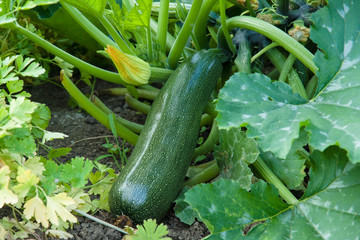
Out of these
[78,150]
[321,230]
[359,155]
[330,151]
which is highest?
[359,155]

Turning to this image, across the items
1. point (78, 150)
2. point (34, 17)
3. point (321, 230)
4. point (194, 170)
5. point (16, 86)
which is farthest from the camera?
point (34, 17)

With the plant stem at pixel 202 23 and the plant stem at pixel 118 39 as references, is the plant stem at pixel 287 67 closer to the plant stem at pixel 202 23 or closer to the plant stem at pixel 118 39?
the plant stem at pixel 202 23

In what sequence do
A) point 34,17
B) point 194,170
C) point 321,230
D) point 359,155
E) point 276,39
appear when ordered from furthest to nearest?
point 34,17, point 194,170, point 276,39, point 321,230, point 359,155

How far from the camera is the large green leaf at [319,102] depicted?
1.24 m

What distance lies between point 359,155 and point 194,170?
81 cm

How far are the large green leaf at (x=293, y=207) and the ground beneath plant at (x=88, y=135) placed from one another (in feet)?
0.87

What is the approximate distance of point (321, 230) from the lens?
4.32 feet

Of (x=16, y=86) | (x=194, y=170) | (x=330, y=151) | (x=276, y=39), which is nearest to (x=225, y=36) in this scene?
(x=276, y=39)

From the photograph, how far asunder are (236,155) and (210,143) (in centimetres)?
33

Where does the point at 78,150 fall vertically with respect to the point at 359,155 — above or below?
below

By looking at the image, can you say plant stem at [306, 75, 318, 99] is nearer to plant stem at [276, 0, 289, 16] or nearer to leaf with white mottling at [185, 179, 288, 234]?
plant stem at [276, 0, 289, 16]

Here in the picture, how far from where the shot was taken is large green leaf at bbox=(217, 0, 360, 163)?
4.05 ft

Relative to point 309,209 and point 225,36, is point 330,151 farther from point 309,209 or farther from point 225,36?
point 225,36

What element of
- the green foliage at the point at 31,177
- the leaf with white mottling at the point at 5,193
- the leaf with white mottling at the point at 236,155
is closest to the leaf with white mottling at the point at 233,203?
the leaf with white mottling at the point at 236,155
